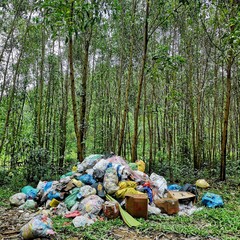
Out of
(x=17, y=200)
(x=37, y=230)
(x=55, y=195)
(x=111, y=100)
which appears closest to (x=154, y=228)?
(x=37, y=230)

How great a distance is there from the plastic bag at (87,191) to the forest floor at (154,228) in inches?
22.9


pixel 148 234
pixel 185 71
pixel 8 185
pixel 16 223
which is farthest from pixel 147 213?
pixel 185 71

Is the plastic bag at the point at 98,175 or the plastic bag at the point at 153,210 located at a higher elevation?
the plastic bag at the point at 98,175

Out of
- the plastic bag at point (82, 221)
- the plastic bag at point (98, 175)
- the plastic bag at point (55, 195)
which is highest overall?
the plastic bag at point (98, 175)

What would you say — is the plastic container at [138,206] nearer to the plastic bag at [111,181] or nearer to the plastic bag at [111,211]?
the plastic bag at [111,211]

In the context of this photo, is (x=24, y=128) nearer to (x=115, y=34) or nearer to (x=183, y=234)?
(x=115, y=34)

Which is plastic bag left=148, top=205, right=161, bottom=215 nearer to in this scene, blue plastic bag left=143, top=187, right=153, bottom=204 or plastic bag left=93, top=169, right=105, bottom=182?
blue plastic bag left=143, top=187, right=153, bottom=204

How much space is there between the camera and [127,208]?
12.6ft

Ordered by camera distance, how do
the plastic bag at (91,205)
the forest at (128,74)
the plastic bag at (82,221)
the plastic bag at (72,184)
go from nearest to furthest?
the plastic bag at (82,221) < the plastic bag at (91,205) < the plastic bag at (72,184) < the forest at (128,74)

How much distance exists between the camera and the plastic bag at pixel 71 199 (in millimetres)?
4162

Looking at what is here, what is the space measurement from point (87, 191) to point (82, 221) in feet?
2.83

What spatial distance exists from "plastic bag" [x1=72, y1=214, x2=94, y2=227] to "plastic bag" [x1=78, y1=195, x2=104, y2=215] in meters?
0.27

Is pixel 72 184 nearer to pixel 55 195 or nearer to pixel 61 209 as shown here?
pixel 55 195

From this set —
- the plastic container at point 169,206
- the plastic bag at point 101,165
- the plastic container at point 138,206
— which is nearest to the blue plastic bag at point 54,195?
the plastic bag at point 101,165
